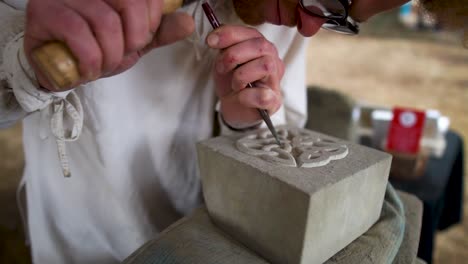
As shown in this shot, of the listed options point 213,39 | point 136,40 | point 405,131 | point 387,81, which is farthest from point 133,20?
point 387,81

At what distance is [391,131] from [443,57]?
373cm

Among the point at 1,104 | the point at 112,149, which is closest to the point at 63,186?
the point at 112,149

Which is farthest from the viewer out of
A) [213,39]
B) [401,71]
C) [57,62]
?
[401,71]

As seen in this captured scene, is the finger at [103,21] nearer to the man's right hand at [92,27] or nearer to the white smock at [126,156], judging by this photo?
the man's right hand at [92,27]

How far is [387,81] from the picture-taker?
361cm

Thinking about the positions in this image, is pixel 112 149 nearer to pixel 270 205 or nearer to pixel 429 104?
pixel 270 205

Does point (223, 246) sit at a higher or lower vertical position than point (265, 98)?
lower

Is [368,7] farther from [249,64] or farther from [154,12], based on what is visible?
[154,12]

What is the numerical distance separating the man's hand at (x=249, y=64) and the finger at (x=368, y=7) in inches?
5.0

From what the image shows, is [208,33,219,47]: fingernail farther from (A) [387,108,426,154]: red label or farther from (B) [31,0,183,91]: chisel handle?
(A) [387,108,426,154]: red label

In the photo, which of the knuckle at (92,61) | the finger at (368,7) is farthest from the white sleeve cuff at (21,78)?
the finger at (368,7)

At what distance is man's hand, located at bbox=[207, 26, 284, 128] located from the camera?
52 cm

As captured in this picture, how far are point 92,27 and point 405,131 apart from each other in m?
1.14

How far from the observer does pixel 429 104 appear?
3.12 m
